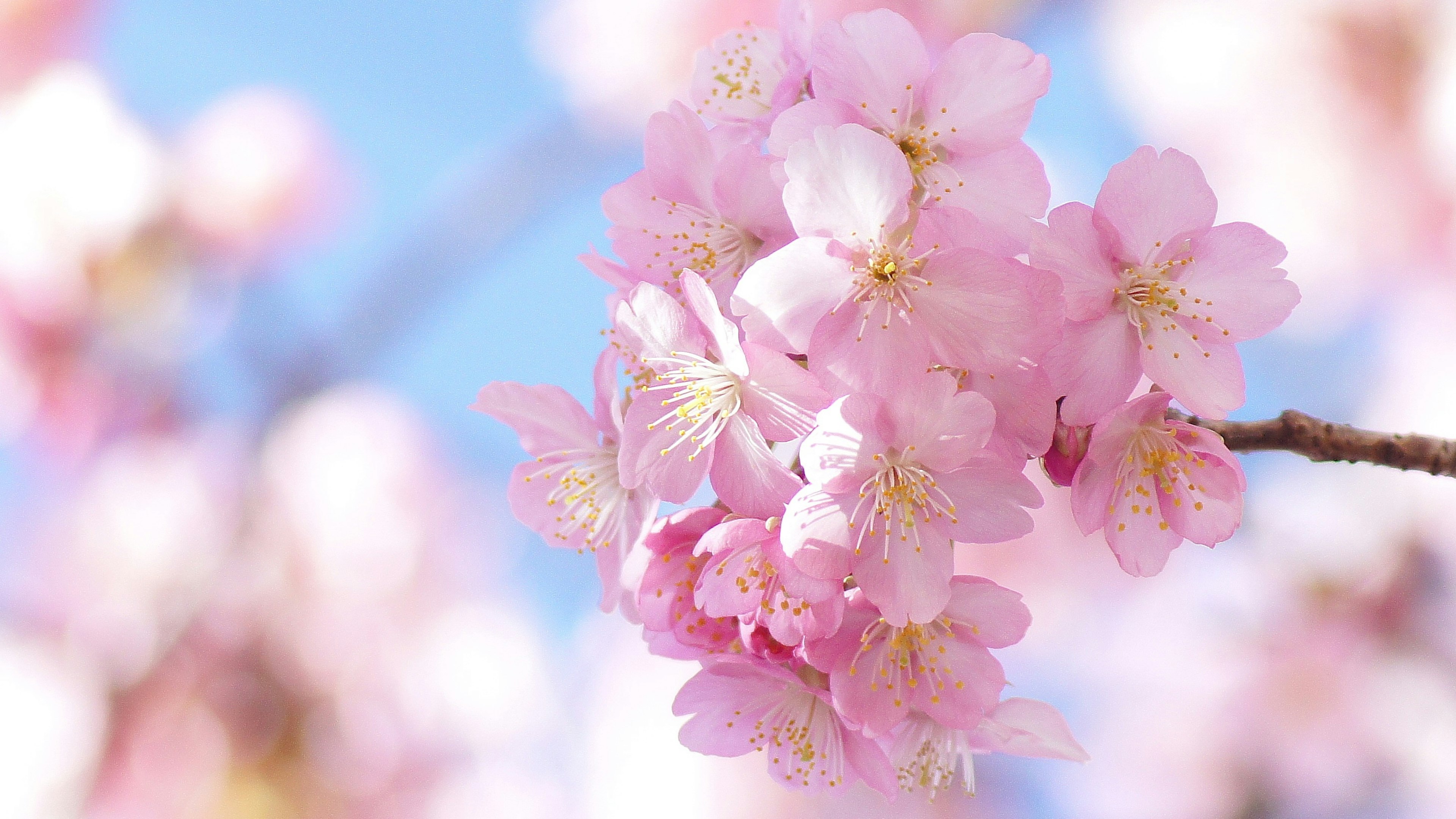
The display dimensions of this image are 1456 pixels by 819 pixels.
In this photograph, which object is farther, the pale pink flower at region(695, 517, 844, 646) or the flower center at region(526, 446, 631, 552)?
the flower center at region(526, 446, 631, 552)

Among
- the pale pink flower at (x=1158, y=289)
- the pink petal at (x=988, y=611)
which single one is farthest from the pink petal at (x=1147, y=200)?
the pink petal at (x=988, y=611)

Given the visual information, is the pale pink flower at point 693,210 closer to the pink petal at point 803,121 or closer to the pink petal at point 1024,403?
the pink petal at point 803,121

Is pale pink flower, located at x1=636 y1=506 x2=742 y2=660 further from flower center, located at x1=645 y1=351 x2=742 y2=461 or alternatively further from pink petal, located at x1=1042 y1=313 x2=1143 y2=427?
pink petal, located at x1=1042 y1=313 x2=1143 y2=427

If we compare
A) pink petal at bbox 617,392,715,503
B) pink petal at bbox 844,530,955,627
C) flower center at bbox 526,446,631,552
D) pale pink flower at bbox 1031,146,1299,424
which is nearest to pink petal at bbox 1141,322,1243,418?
pale pink flower at bbox 1031,146,1299,424

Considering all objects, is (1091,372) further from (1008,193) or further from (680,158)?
(680,158)

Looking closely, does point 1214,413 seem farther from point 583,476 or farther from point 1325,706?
point 1325,706

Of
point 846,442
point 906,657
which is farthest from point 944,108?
point 906,657

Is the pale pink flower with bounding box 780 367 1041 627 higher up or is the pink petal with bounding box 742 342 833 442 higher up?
the pink petal with bounding box 742 342 833 442
